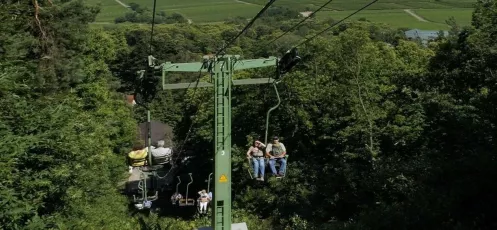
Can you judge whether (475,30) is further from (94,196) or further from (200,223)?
(94,196)

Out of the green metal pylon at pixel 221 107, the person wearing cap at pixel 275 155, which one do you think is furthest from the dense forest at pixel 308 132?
the person wearing cap at pixel 275 155

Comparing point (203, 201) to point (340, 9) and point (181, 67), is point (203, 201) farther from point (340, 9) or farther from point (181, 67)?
point (340, 9)

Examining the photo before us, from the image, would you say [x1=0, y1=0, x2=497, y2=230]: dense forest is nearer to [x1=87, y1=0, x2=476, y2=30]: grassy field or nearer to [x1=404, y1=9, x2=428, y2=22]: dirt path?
[x1=87, y1=0, x2=476, y2=30]: grassy field

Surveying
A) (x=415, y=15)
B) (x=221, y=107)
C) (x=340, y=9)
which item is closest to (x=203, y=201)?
(x=221, y=107)

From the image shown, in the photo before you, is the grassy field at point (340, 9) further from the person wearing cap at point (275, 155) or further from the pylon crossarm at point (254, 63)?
the pylon crossarm at point (254, 63)

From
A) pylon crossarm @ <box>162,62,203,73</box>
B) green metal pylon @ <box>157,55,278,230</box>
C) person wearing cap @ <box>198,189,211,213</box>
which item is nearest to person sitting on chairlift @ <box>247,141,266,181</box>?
green metal pylon @ <box>157,55,278,230</box>

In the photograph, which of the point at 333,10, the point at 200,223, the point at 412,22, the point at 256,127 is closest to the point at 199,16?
the point at 333,10
